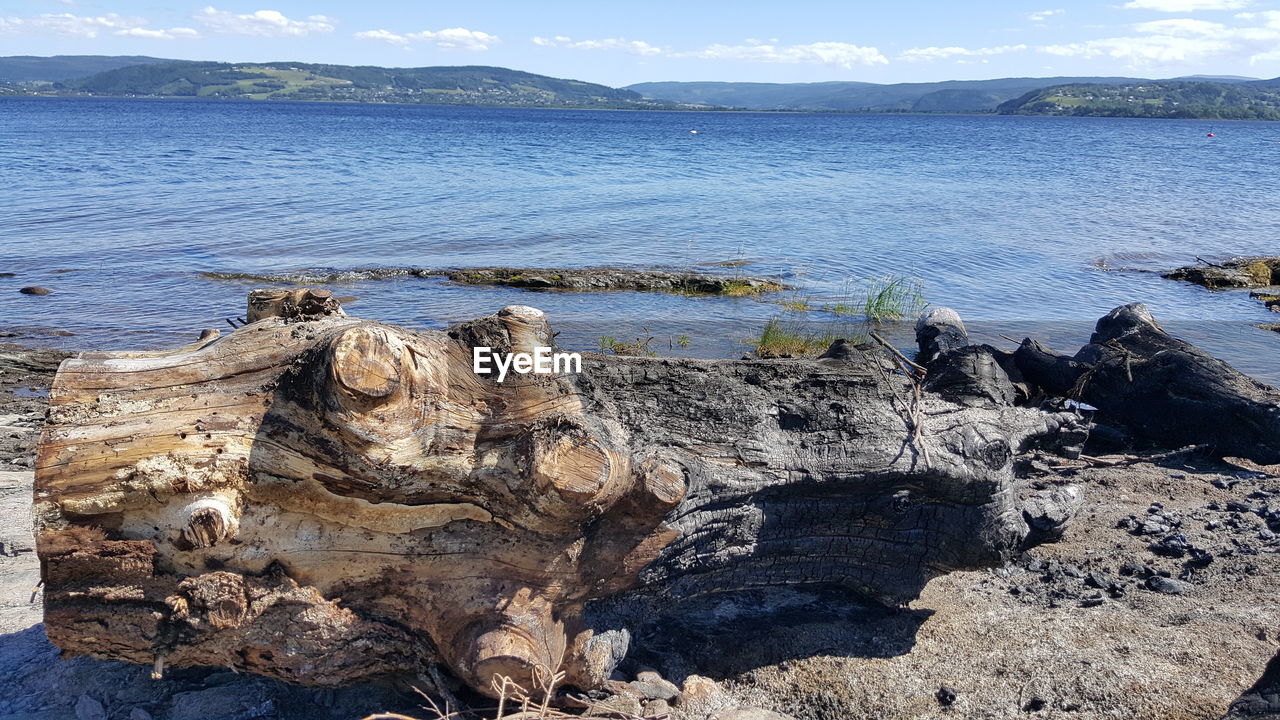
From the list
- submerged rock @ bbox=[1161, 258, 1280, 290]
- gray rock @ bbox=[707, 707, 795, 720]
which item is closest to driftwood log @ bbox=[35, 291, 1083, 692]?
gray rock @ bbox=[707, 707, 795, 720]

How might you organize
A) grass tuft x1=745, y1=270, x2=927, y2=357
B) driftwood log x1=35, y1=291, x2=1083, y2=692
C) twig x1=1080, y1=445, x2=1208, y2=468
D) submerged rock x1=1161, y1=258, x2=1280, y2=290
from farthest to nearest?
submerged rock x1=1161, y1=258, x2=1280, y2=290 < grass tuft x1=745, y1=270, x2=927, y2=357 < twig x1=1080, y1=445, x2=1208, y2=468 < driftwood log x1=35, y1=291, x2=1083, y2=692

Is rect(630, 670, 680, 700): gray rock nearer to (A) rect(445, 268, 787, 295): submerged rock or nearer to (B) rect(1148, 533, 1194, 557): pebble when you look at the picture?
(B) rect(1148, 533, 1194, 557): pebble

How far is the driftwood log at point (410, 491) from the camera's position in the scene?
3.01 meters

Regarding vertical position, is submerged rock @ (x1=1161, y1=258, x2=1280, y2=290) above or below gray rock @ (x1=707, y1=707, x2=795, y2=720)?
above

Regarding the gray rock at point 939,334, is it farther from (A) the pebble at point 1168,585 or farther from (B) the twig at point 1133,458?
(A) the pebble at point 1168,585

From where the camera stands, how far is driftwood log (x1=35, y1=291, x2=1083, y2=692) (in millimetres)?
3014

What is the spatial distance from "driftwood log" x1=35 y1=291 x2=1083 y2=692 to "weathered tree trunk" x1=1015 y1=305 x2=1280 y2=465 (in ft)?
14.0

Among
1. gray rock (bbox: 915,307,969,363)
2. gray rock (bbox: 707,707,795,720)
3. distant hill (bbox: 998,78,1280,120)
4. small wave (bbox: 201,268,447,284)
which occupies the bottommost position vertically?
gray rock (bbox: 707,707,795,720)

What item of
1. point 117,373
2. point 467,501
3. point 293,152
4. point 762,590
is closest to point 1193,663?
point 762,590

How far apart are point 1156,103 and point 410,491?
581 ft

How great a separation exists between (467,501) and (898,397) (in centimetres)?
223

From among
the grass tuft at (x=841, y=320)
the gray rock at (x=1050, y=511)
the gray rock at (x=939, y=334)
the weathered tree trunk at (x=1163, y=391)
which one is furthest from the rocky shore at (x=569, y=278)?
the gray rock at (x=1050, y=511)

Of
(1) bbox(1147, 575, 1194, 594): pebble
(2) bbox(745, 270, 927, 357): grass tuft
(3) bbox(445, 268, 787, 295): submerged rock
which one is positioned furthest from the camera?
(3) bbox(445, 268, 787, 295): submerged rock

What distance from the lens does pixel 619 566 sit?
3.56 m
